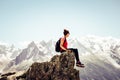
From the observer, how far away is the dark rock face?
68.0 feet

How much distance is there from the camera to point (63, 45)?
2083cm

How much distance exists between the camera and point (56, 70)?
20.9 m

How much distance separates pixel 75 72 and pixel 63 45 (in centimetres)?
249

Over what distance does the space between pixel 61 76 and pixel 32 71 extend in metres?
2.60

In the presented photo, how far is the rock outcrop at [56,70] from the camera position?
68.0 feet

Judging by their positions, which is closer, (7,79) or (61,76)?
(61,76)

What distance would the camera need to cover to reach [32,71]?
21359 millimetres

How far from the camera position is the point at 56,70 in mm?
20859

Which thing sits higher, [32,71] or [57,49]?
[57,49]

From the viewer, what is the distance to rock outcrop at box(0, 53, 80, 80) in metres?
20.7

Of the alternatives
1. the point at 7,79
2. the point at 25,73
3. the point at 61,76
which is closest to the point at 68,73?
the point at 61,76

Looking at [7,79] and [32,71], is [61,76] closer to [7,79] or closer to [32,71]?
[32,71]

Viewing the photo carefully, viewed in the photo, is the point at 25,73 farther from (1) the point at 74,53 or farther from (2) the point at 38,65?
(1) the point at 74,53

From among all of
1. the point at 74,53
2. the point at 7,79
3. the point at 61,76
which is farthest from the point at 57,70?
the point at 7,79
